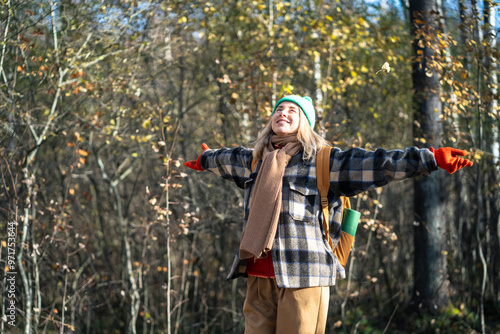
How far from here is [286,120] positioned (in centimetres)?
283

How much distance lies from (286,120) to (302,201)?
487 mm

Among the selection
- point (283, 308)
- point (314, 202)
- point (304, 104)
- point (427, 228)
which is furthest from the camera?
point (427, 228)

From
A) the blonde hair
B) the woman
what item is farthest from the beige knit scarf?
the blonde hair

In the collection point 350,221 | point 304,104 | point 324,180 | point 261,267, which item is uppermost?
point 304,104

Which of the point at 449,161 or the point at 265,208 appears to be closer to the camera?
the point at 449,161

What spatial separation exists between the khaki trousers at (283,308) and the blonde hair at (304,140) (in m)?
0.72

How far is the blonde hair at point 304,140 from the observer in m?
2.75

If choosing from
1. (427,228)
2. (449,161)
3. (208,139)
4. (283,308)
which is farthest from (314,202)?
(208,139)

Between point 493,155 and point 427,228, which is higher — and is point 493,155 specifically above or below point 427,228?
above

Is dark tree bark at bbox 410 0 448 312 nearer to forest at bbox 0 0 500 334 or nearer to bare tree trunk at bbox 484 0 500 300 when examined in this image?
forest at bbox 0 0 500 334

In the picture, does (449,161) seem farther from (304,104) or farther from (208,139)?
(208,139)

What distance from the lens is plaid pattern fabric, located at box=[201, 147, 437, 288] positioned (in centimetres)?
255

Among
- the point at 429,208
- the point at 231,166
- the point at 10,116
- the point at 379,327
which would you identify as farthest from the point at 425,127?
the point at 10,116

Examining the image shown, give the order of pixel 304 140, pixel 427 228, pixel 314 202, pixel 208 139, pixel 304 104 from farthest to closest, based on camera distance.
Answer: pixel 208 139, pixel 427 228, pixel 304 104, pixel 304 140, pixel 314 202
